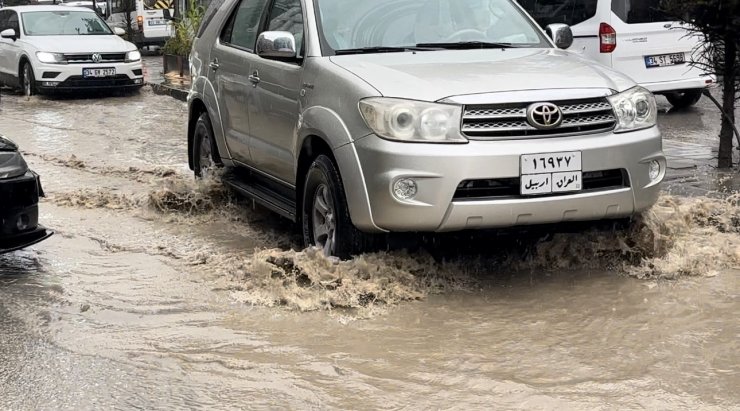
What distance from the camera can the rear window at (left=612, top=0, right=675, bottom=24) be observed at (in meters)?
12.2

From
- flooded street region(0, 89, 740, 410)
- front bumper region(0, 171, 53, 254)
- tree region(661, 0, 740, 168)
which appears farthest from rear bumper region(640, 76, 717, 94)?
front bumper region(0, 171, 53, 254)

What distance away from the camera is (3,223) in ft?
18.0

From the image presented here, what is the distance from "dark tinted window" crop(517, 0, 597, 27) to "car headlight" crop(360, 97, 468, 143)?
7.92m

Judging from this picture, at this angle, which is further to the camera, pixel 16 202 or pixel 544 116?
pixel 16 202

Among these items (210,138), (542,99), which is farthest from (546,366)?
(210,138)

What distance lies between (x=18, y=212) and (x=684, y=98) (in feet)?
33.7

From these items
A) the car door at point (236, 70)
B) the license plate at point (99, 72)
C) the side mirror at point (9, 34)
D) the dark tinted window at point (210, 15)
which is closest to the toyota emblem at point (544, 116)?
the car door at point (236, 70)

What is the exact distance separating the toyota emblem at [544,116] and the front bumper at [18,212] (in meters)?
2.77

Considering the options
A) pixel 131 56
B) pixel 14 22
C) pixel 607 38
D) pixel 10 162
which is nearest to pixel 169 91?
pixel 131 56

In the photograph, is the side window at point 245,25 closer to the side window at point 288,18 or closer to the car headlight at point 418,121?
the side window at point 288,18

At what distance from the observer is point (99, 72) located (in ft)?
57.6

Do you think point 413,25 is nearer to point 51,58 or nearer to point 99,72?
point 99,72

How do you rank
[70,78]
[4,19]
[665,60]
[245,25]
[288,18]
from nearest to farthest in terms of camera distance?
1. [288,18]
2. [245,25]
3. [665,60]
4. [70,78]
5. [4,19]

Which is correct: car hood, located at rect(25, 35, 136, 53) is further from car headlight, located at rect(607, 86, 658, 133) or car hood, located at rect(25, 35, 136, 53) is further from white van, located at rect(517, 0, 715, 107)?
car headlight, located at rect(607, 86, 658, 133)
